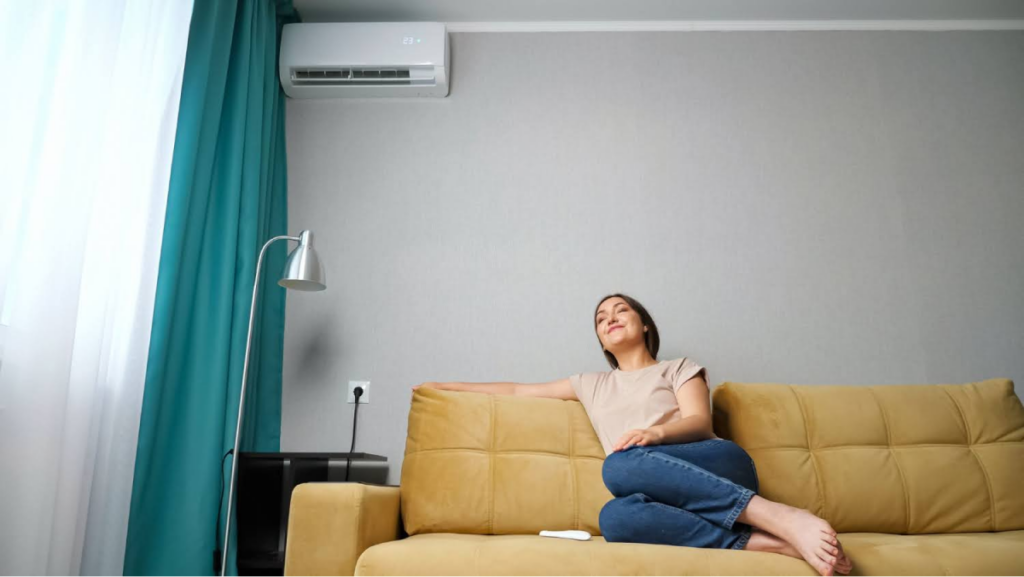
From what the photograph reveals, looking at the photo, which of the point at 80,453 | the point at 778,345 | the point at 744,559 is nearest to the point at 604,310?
the point at 778,345

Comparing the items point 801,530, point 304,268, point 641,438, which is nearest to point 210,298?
point 304,268

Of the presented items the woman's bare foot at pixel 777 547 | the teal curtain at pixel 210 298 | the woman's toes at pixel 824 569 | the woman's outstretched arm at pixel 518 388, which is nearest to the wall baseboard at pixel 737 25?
the teal curtain at pixel 210 298

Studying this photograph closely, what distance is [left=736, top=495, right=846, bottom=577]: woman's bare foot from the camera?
1373mm

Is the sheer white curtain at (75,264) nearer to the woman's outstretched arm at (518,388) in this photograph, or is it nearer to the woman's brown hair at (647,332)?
the woman's outstretched arm at (518,388)

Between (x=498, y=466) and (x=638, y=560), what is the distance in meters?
0.69

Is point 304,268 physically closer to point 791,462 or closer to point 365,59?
point 365,59

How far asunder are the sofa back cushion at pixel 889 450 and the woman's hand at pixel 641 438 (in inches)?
17.6

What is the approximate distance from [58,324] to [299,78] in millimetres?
1586

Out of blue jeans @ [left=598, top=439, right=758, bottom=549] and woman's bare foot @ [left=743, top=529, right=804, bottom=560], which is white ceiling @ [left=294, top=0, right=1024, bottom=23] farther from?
woman's bare foot @ [left=743, top=529, right=804, bottom=560]

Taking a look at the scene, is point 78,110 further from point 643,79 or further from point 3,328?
point 643,79

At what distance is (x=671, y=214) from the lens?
8.84 ft

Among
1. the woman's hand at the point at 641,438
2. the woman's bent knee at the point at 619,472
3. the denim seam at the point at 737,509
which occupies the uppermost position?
the woman's hand at the point at 641,438

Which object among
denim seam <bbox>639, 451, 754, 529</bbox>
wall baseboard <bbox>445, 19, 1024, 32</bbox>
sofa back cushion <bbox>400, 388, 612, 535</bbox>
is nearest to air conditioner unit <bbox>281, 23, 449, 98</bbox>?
wall baseboard <bbox>445, 19, 1024, 32</bbox>

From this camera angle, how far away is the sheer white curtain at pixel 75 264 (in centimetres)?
143
